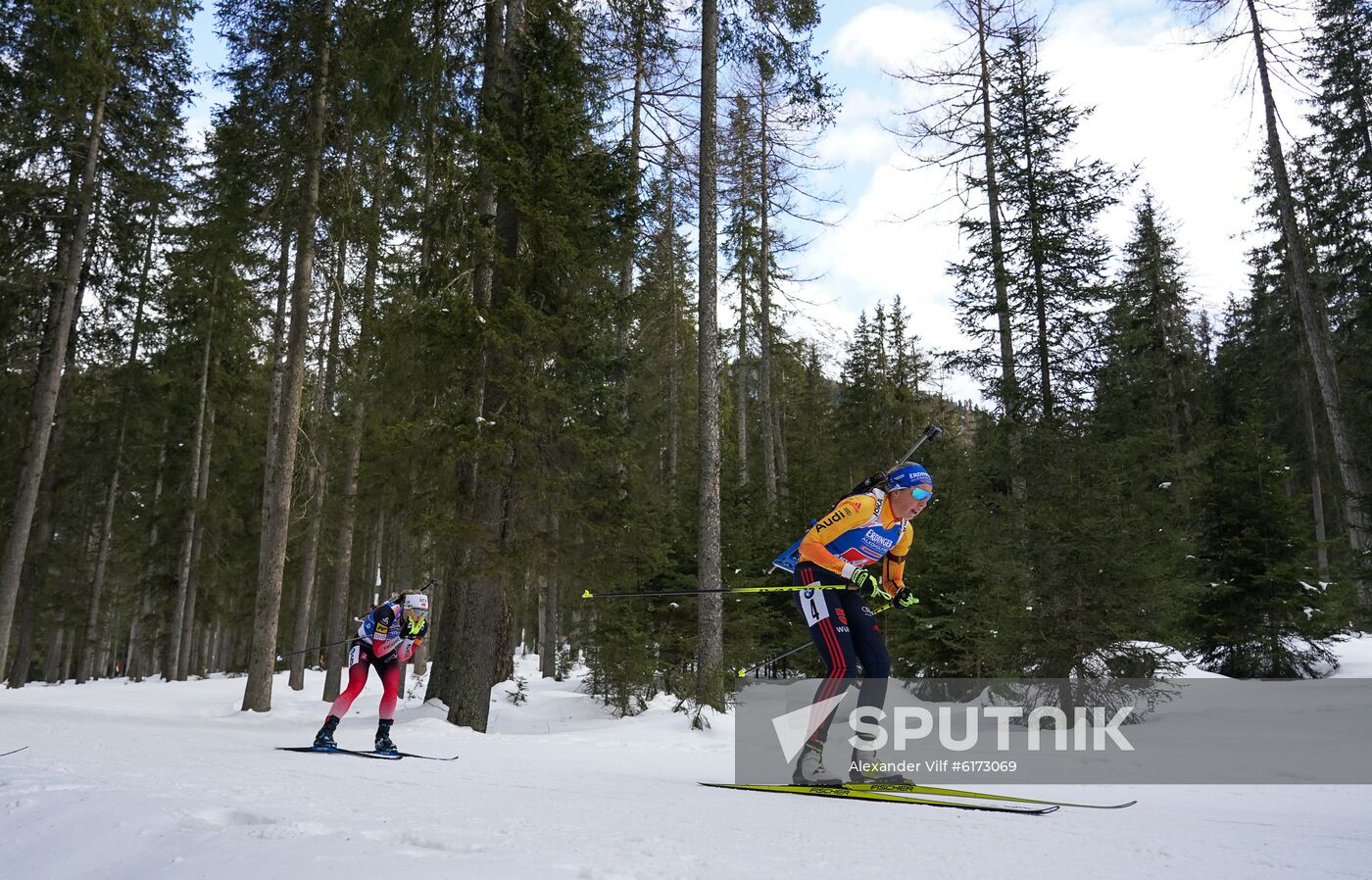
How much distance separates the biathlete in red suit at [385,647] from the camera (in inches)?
319

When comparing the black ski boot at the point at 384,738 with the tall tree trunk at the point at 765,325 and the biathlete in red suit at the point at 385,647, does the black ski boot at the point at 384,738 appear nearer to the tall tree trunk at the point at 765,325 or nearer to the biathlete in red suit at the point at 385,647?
the biathlete in red suit at the point at 385,647

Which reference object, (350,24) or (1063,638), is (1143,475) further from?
(350,24)

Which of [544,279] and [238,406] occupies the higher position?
[238,406]

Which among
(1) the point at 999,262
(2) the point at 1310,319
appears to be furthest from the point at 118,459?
(2) the point at 1310,319

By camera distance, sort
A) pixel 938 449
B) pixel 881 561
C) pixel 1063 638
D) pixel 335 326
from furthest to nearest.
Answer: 1. pixel 938 449
2. pixel 335 326
3. pixel 1063 638
4. pixel 881 561

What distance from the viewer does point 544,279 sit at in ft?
37.7

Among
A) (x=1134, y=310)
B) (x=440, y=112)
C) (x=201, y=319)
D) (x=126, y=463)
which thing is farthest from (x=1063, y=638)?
(x=126, y=463)

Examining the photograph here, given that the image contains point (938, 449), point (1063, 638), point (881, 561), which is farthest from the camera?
point (938, 449)

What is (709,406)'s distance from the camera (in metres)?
12.7

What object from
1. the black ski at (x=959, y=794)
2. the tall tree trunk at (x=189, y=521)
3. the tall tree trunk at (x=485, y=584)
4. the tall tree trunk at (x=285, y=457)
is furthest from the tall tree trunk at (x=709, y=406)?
the tall tree trunk at (x=189, y=521)

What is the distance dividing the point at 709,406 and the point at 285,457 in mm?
7996

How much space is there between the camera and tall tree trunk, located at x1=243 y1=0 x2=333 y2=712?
14.2m

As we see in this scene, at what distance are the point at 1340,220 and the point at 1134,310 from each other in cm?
683

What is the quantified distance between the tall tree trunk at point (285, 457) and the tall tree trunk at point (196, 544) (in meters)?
13.9
